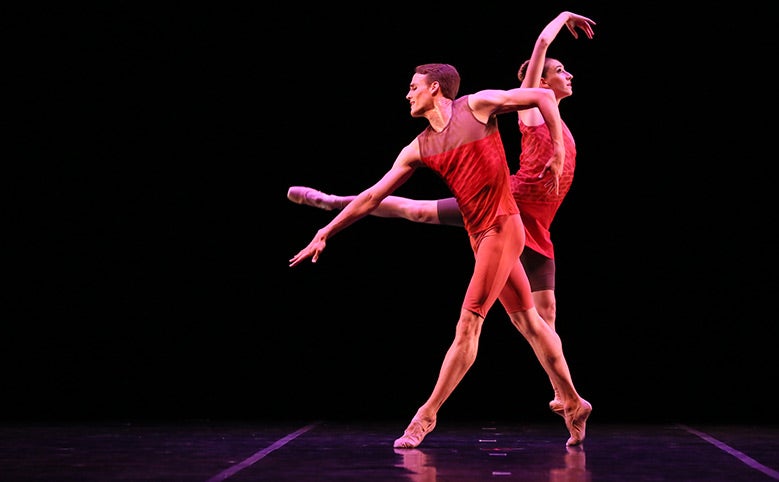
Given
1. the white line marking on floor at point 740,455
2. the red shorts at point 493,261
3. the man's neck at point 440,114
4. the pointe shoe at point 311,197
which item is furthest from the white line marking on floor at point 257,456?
the white line marking on floor at point 740,455

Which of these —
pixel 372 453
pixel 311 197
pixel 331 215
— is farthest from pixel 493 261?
pixel 331 215

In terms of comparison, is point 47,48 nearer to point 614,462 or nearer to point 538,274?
point 538,274

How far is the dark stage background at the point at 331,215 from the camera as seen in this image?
18.6 ft

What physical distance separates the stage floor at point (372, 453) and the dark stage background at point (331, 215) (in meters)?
0.91

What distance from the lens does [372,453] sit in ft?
11.6

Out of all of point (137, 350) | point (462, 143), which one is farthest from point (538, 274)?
point (137, 350)

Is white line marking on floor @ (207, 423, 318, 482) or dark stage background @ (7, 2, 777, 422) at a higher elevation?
dark stage background @ (7, 2, 777, 422)

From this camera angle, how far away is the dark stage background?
223 inches

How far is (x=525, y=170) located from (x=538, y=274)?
1.40 ft

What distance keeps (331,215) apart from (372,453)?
2.75m

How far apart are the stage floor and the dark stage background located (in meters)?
0.91

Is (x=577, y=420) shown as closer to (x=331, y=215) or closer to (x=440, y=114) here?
(x=440, y=114)

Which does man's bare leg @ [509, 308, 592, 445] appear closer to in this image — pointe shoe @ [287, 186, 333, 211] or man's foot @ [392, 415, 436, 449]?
man's foot @ [392, 415, 436, 449]

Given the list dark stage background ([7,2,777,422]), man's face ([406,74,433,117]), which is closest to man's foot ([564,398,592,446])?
man's face ([406,74,433,117])
